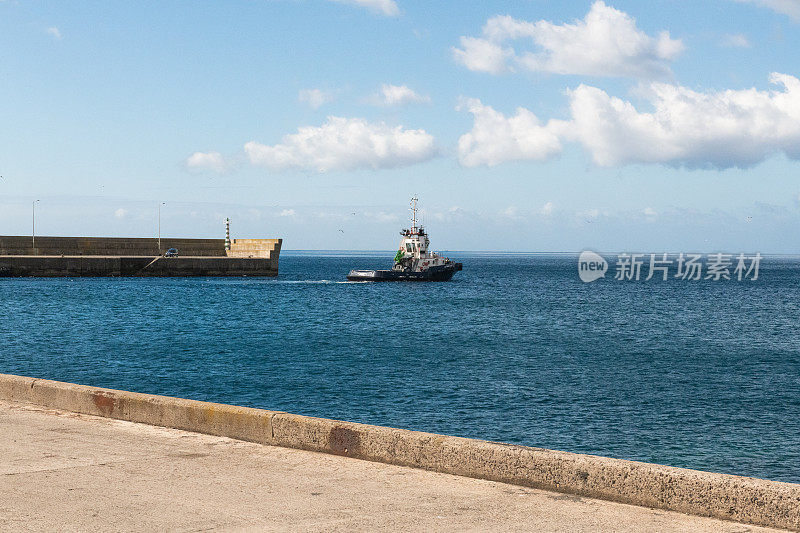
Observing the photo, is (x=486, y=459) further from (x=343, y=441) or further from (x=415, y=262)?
(x=415, y=262)

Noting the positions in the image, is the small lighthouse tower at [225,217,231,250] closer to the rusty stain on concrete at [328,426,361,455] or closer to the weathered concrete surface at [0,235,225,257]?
the weathered concrete surface at [0,235,225,257]

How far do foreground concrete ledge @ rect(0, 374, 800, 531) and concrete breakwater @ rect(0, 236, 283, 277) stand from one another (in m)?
89.3

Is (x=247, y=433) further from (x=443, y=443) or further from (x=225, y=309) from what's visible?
(x=225, y=309)

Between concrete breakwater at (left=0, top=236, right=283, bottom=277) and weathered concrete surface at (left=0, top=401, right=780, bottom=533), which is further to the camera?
concrete breakwater at (left=0, top=236, right=283, bottom=277)

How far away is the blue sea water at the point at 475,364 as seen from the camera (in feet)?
67.7

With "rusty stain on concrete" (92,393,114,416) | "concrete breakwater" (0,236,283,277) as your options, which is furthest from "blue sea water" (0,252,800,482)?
"concrete breakwater" (0,236,283,277)

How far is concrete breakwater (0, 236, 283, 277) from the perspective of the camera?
92062 millimetres

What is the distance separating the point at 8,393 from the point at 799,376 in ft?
92.5

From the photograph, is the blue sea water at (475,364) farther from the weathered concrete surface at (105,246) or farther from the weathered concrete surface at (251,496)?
the weathered concrete surface at (105,246)

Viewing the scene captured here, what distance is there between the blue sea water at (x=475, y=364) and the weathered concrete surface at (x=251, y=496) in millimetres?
12113

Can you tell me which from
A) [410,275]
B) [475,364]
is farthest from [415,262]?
[475,364]

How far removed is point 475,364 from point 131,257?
76.0m

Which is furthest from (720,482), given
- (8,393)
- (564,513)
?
(8,393)

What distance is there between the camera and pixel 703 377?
30.1m
